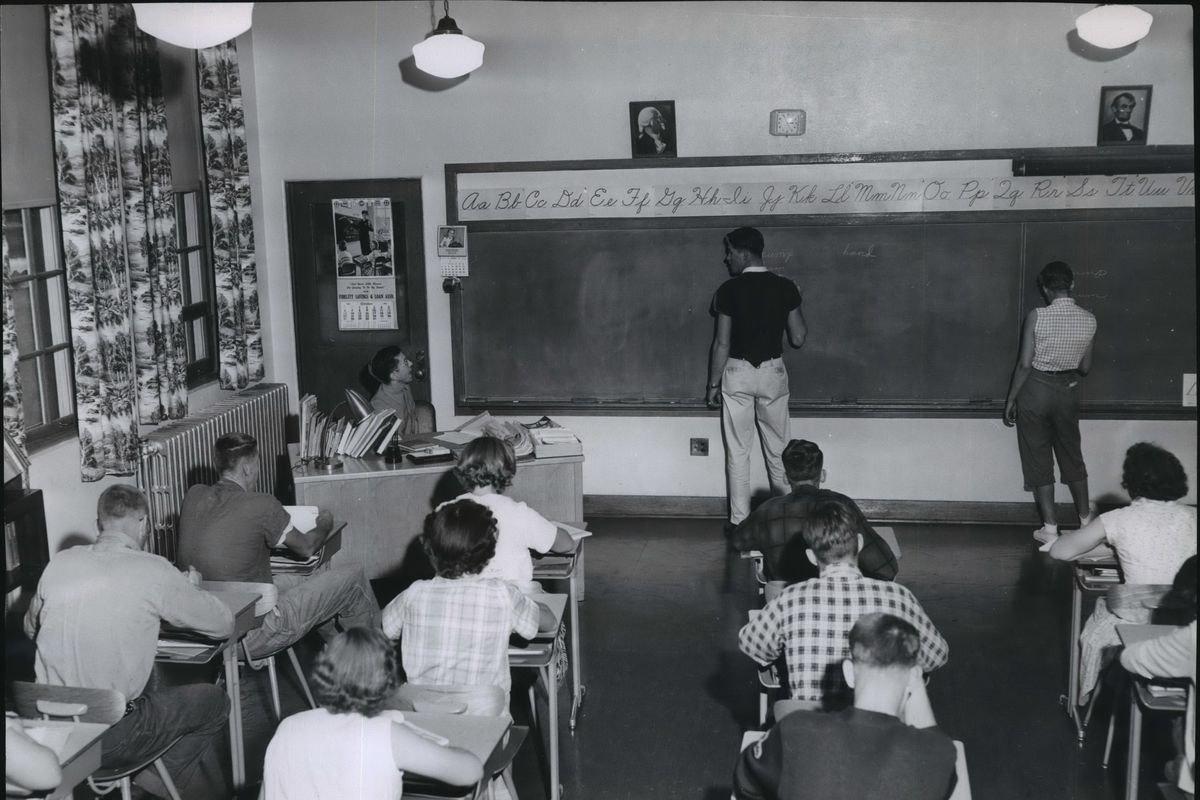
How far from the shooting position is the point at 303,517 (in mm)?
4363

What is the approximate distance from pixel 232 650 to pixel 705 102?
4148mm

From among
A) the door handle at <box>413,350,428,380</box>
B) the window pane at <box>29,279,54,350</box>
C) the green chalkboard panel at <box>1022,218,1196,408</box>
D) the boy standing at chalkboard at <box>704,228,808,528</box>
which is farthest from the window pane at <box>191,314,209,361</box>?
the green chalkboard panel at <box>1022,218,1196,408</box>

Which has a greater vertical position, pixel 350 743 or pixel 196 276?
pixel 196 276

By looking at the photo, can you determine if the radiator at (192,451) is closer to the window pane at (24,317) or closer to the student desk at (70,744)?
the window pane at (24,317)

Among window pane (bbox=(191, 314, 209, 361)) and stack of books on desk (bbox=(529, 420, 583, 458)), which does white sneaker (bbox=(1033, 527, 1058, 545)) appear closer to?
stack of books on desk (bbox=(529, 420, 583, 458))

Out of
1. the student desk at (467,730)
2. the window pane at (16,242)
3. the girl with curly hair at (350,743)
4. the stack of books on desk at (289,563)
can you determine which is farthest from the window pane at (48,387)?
the girl with curly hair at (350,743)

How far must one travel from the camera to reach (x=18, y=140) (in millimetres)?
4367

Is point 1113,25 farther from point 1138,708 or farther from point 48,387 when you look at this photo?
point 48,387

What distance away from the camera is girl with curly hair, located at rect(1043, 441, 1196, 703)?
353cm

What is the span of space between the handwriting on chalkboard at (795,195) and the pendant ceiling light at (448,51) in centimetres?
93

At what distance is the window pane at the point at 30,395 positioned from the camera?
4688 millimetres

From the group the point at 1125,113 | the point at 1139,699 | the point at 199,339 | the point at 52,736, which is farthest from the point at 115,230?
the point at 1125,113

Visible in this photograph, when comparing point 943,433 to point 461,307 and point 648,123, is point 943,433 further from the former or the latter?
point 461,307

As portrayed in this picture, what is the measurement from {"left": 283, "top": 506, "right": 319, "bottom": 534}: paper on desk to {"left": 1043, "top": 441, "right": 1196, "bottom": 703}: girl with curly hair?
2.81 metres
